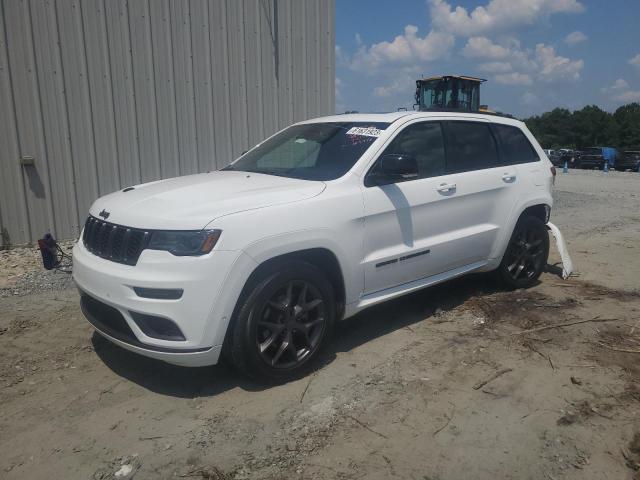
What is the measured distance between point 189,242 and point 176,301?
1.14ft

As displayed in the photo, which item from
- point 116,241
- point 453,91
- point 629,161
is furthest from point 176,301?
point 629,161

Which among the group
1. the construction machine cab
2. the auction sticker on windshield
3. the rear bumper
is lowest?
the rear bumper

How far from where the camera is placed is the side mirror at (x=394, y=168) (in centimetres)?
375

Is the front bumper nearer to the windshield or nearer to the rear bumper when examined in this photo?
the windshield

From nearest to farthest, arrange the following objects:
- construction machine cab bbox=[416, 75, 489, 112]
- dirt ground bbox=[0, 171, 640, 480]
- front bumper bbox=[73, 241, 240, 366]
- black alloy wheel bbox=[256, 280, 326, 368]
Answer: dirt ground bbox=[0, 171, 640, 480] < front bumper bbox=[73, 241, 240, 366] < black alloy wheel bbox=[256, 280, 326, 368] < construction machine cab bbox=[416, 75, 489, 112]

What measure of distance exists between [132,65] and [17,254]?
2996 millimetres

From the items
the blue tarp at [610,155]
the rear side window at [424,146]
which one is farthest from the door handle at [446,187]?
the blue tarp at [610,155]

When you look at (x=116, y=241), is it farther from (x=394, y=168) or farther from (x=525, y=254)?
(x=525, y=254)

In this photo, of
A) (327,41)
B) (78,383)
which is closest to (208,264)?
(78,383)

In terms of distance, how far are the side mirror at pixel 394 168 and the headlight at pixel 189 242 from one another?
1424mm

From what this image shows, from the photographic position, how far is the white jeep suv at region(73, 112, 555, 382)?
3021 mm

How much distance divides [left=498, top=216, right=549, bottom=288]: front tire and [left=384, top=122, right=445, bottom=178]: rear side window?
133cm

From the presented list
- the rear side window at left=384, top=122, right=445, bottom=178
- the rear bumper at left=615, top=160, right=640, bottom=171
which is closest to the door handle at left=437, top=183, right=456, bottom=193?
the rear side window at left=384, top=122, right=445, bottom=178

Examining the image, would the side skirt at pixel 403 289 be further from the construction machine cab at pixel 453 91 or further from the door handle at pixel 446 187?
the construction machine cab at pixel 453 91
